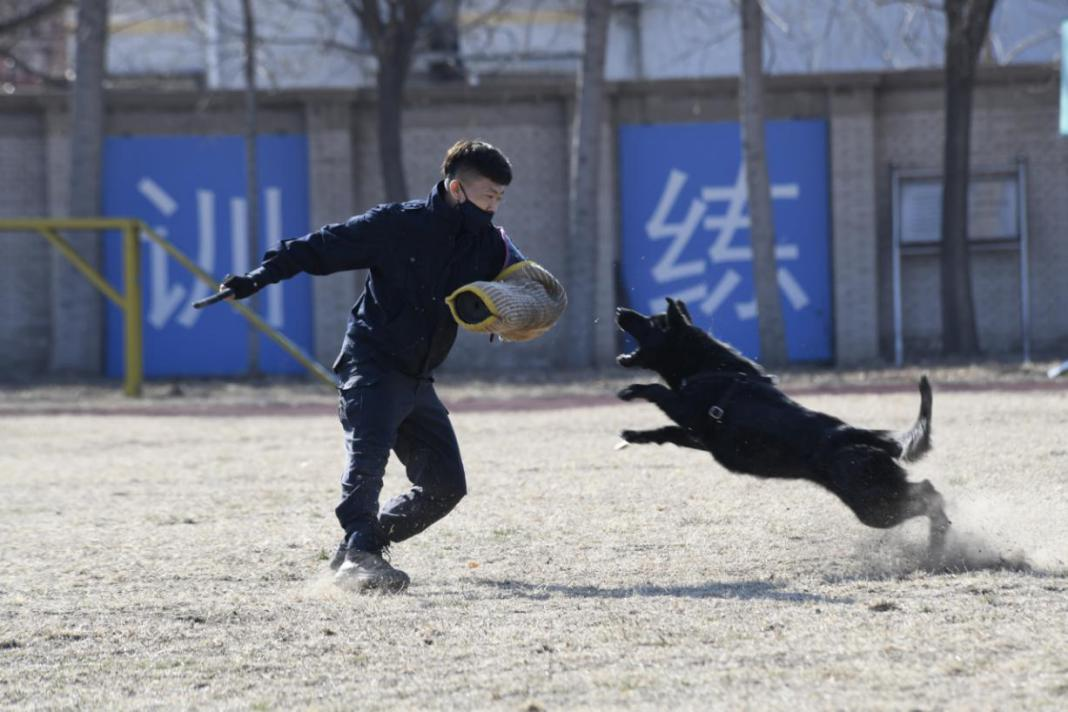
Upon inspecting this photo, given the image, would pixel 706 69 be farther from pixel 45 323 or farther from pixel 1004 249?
pixel 45 323

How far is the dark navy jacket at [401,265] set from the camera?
630 centimetres

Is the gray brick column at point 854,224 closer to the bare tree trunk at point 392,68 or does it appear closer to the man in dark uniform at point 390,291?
the bare tree trunk at point 392,68

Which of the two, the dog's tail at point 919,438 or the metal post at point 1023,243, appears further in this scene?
the metal post at point 1023,243

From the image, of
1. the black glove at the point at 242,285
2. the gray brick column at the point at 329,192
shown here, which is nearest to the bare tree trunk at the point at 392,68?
the gray brick column at the point at 329,192

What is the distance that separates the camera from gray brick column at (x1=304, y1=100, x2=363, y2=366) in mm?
22094

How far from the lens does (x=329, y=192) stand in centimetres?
2219

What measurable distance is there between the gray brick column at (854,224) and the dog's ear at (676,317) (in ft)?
49.0

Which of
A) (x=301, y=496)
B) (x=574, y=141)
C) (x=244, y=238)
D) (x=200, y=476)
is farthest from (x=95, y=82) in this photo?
(x=301, y=496)

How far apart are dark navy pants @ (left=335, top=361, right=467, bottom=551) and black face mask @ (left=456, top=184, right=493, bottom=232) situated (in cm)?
69

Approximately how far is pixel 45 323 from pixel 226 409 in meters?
6.76

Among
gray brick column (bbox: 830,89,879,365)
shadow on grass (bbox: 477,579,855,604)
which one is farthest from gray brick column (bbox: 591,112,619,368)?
shadow on grass (bbox: 477,579,855,604)

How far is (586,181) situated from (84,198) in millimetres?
6895

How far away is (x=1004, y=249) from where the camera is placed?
22062 millimetres

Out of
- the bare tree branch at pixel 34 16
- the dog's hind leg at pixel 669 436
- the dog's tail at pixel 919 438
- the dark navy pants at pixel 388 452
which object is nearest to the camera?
the dark navy pants at pixel 388 452
